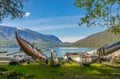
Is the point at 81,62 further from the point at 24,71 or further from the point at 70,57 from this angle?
the point at 24,71

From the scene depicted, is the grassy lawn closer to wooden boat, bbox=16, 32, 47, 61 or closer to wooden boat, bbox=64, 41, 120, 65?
wooden boat, bbox=64, 41, 120, 65

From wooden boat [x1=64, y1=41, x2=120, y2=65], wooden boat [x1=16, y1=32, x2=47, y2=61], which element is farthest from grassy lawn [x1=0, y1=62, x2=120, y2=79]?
wooden boat [x1=16, y1=32, x2=47, y2=61]

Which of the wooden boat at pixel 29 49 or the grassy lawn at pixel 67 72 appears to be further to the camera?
the wooden boat at pixel 29 49

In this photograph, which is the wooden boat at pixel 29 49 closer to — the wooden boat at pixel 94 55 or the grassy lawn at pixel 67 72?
the grassy lawn at pixel 67 72

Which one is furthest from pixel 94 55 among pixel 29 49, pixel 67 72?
pixel 29 49

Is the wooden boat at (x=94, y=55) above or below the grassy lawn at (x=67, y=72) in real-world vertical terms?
above

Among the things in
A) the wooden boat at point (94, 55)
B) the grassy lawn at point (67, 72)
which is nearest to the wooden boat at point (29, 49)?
the grassy lawn at point (67, 72)

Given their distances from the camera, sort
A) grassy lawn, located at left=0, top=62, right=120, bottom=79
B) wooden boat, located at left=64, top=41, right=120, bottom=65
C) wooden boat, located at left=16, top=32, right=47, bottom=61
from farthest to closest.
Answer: wooden boat, located at left=64, top=41, right=120, bottom=65, wooden boat, located at left=16, top=32, right=47, bottom=61, grassy lawn, located at left=0, top=62, right=120, bottom=79

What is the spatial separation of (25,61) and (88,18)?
9370 millimetres

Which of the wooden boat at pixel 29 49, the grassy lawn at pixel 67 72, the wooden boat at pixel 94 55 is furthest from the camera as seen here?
the wooden boat at pixel 94 55

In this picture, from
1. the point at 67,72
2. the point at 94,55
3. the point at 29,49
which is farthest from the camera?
the point at 94,55

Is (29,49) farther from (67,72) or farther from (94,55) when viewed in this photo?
(94,55)

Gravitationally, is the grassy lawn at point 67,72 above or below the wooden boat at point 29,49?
below

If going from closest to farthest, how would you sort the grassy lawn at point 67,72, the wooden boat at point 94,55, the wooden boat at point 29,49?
the grassy lawn at point 67,72
the wooden boat at point 29,49
the wooden boat at point 94,55
